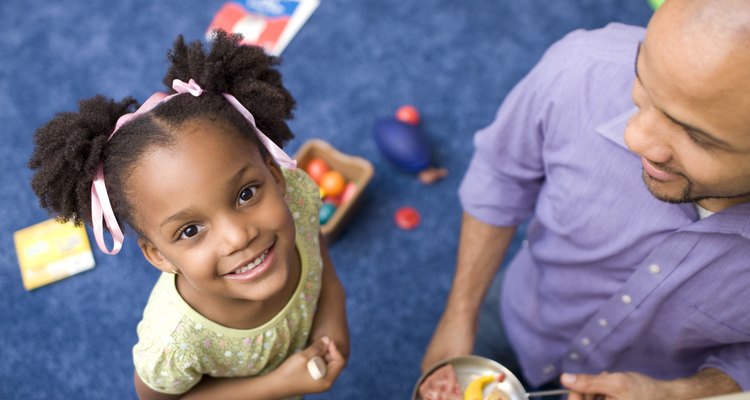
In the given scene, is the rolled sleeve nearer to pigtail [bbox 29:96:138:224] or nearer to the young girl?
the young girl

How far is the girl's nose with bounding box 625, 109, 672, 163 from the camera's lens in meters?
0.72

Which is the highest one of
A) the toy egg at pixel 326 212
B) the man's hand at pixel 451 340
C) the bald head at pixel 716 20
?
the bald head at pixel 716 20

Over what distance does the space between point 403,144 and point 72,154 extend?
111 cm

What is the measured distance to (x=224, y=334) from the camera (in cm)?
84

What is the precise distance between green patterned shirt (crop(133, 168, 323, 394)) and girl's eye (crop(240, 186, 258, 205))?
6.8 inches

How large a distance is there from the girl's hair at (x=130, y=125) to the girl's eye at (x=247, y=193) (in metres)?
0.06

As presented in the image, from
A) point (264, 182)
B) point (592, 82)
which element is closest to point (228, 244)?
point (264, 182)

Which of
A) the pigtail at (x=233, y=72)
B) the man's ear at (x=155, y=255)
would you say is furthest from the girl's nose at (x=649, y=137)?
the man's ear at (x=155, y=255)

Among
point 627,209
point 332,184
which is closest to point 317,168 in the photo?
point 332,184

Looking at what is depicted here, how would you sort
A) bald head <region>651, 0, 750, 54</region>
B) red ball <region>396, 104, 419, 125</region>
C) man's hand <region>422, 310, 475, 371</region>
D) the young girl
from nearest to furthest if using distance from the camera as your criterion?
bald head <region>651, 0, 750, 54</region> < the young girl < man's hand <region>422, 310, 475, 371</region> < red ball <region>396, 104, 419, 125</region>

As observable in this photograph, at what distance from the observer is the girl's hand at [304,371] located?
903mm

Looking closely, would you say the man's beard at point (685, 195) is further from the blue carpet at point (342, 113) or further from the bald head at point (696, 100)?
the blue carpet at point (342, 113)

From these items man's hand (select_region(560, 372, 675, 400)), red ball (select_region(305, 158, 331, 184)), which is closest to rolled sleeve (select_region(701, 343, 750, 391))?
man's hand (select_region(560, 372, 675, 400))

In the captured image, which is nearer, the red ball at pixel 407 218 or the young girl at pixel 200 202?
the young girl at pixel 200 202
